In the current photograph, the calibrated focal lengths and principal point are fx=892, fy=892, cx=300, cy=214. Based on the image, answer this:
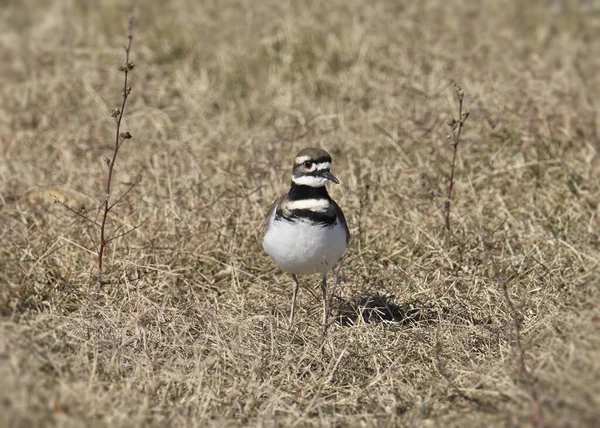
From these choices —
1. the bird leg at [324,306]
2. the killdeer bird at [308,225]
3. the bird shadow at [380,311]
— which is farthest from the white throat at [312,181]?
the bird shadow at [380,311]

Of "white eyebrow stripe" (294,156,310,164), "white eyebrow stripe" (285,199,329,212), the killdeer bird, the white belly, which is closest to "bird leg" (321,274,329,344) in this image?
the killdeer bird

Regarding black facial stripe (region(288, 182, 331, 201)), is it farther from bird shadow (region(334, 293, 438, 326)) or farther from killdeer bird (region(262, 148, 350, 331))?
bird shadow (region(334, 293, 438, 326))

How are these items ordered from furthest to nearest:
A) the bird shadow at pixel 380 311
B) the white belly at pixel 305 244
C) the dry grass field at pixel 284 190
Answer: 1. the bird shadow at pixel 380 311
2. the white belly at pixel 305 244
3. the dry grass field at pixel 284 190

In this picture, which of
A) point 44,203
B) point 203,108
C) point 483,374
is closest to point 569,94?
point 203,108

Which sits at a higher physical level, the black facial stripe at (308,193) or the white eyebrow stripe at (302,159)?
the white eyebrow stripe at (302,159)

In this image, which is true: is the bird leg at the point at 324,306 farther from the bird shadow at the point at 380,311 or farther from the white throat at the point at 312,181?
the white throat at the point at 312,181

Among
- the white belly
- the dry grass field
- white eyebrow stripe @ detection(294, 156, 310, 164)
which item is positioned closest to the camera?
the dry grass field

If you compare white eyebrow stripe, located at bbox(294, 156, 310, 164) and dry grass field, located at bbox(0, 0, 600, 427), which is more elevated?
white eyebrow stripe, located at bbox(294, 156, 310, 164)

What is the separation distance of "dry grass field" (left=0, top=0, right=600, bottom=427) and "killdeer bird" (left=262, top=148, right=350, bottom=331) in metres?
0.47

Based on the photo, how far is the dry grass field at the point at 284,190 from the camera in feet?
14.9

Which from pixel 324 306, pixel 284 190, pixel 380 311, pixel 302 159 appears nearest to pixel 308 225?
pixel 302 159

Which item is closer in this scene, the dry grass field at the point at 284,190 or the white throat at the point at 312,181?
the dry grass field at the point at 284,190

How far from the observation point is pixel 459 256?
6.20 meters

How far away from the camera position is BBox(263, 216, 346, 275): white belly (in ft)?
16.9
